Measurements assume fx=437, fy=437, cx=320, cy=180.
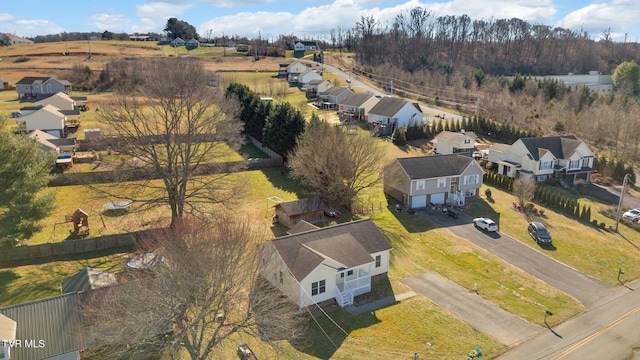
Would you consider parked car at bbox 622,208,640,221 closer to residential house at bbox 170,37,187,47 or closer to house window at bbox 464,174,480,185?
house window at bbox 464,174,480,185

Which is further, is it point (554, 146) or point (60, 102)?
point (60, 102)

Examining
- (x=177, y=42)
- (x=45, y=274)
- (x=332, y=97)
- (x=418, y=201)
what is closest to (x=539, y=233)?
(x=418, y=201)

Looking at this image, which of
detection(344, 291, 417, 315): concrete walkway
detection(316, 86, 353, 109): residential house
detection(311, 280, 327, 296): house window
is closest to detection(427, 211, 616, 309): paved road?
detection(344, 291, 417, 315): concrete walkway

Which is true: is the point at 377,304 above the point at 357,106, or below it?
below

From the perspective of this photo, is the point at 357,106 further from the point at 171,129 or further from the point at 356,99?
the point at 171,129

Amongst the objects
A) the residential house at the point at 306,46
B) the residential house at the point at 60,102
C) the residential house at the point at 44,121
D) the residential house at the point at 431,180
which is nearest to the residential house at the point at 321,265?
the residential house at the point at 431,180

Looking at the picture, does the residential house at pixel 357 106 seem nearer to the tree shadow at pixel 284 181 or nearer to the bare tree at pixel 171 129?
the tree shadow at pixel 284 181
